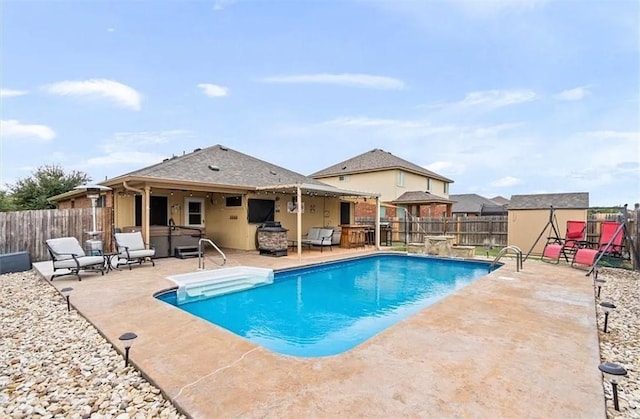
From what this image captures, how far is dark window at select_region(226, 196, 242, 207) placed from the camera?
12.6 meters

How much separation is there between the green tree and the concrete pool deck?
24.2 m

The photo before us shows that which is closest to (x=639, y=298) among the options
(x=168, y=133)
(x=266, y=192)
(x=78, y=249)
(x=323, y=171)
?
(x=266, y=192)

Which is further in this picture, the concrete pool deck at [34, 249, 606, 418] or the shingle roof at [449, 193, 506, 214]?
the shingle roof at [449, 193, 506, 214]

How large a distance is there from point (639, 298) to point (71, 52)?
1626cm

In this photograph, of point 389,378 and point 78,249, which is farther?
point 78,249

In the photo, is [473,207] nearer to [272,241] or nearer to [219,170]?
[272,241]

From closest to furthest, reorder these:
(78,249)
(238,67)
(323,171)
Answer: (78,249) < (238,67) < (323,171)

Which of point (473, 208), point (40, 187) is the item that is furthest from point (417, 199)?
point (40, 187)

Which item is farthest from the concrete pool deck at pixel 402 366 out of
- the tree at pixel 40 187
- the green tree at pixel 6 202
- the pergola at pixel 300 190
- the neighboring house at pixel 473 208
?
the neighboring house at pixel 473 208

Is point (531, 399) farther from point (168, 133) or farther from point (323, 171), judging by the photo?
point (323, 171)

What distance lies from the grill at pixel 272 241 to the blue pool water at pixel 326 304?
1843 mm

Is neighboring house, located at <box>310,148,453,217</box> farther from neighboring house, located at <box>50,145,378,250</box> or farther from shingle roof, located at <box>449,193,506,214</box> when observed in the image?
neighboring house, located at <box>50,145,378,250</box>

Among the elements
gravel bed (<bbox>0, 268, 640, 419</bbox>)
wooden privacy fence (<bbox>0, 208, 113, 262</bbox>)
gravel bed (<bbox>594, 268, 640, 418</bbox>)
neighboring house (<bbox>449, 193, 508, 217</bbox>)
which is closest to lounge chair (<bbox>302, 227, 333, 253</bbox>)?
wooden privacy fence (<bbox>0, 208, 113, 262</bbox>)

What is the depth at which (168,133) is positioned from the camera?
18625mm
